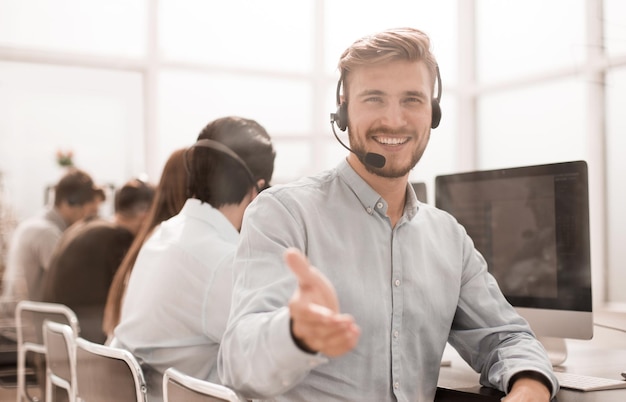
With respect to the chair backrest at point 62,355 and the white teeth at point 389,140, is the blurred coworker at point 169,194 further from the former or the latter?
the white teeth at point 389,140

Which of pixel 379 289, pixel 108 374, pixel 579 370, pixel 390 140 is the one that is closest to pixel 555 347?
pixel 579 370

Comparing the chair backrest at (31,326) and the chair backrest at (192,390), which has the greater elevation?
the chair backrest at (192,390)

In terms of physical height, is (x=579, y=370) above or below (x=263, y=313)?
below

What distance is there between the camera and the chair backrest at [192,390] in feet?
3.63

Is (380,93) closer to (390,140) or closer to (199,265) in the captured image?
(390,140)

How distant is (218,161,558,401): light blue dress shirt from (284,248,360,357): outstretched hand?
0.72ft

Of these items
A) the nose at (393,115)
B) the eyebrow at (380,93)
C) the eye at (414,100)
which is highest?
the eyebrow at (380,93)

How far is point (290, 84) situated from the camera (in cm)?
221

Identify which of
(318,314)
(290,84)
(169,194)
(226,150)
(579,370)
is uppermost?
(290,84)

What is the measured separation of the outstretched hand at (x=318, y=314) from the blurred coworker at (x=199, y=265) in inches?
29.0

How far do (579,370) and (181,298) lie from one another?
830mm

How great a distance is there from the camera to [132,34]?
2623 millimetres

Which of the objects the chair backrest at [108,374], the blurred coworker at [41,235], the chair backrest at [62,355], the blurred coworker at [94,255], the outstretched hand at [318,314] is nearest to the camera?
the outstretched hand at [318,314]

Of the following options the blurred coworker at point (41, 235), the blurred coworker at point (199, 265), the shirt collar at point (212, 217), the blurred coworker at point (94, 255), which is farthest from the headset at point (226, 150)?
the blurred coworker at point (41, 235)
